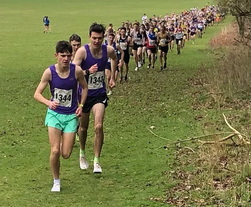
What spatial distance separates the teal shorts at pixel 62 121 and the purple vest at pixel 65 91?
0.19ft

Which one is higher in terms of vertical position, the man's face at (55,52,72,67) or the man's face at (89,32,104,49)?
the man's face at (89,32,104,49)

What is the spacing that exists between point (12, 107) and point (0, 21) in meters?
37.9

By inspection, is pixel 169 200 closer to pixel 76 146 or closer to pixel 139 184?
pixel 139 184

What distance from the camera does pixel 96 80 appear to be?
28.3 ft

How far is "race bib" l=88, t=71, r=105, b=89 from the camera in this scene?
338 inches

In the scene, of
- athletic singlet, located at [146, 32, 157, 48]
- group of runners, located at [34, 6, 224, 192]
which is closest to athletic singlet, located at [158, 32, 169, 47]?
athletic singlet, located at [146, 32, 157, 48]

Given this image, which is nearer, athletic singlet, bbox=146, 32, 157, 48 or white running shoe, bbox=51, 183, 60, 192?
white running shoe, bbox=51, 183, 60, 192

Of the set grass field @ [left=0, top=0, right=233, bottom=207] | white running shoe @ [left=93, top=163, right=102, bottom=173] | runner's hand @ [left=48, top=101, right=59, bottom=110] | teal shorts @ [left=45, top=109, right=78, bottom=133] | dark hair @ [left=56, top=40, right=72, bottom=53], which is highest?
dark hair @ [left=56, top=40, right=72, bottom=53]

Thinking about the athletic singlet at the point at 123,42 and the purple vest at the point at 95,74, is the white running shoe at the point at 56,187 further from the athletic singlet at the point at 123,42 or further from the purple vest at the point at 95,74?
the athletic singlet at the point at 123,42

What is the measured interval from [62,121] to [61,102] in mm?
263

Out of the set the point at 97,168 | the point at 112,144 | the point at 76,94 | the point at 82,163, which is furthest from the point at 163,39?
the point at 76,94

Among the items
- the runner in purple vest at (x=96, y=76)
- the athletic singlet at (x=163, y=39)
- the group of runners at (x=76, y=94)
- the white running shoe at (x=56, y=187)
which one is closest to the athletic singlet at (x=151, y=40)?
the athletic singlet at (x=163, y=39)

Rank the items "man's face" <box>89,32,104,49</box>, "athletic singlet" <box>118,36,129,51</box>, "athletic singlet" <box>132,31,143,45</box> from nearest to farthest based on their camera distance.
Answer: "man's face" <box>89,32,104,49</box>, "athletic singlet" <box>118,36,129,51</box>, "athletic singlet" <box>132,31,143,45</box>

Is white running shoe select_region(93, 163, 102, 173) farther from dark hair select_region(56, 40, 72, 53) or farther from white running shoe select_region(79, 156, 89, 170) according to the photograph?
dark hair select_region(56, 40, 72, 53)
